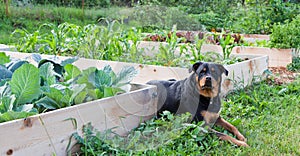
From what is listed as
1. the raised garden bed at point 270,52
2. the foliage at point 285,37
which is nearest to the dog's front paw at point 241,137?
the raised garden bed at point 270,52

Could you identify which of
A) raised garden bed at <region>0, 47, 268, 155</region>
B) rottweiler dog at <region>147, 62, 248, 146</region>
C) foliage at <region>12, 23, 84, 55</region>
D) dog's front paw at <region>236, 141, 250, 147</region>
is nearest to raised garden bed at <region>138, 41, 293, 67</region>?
foliage at <region>12, 23, 84, 55</region>

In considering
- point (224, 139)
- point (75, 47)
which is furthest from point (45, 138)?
point (75, 47)

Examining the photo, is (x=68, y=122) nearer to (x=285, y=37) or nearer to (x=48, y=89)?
(x=48, y=89)

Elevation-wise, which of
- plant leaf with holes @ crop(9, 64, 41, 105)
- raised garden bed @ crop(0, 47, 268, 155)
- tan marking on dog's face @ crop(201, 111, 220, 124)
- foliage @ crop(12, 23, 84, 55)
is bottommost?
tan marking on dog's face @ crop(201, 111, 220, 124)

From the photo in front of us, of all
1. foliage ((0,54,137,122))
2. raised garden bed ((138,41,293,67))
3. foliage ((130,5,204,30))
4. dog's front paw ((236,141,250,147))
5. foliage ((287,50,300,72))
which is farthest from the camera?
raised garden bed ((138,41,293,67))

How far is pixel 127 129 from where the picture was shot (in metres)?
2.72

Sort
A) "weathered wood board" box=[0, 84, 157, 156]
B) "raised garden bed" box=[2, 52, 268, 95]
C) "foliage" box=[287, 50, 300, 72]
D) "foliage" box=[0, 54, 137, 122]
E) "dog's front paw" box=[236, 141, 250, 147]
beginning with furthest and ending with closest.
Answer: "foliage" box=[287, 50, 300, 72]
"raised garden bed" box=[2, 52, 268, 95]
"dog's front paw" box=[236, 141, 250, 147]
"foliage" box=[0, 54, 137, 122]
"weathered wood board" box=[0, 84, 157, 156]

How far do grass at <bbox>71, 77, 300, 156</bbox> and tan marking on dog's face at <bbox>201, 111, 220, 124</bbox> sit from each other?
10cm

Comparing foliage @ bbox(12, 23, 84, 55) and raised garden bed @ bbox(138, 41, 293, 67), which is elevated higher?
foliage @ bbox(12, 23, 84, 55)

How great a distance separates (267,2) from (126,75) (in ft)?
17.7

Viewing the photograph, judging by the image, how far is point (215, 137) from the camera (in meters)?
2.67

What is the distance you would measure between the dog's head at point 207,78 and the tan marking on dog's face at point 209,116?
0.39 ft

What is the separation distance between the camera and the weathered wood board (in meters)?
1.99

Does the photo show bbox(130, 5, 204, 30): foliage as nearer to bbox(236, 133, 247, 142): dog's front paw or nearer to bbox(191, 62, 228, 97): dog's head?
bbox(191, 62, 228, 97): dog's head
